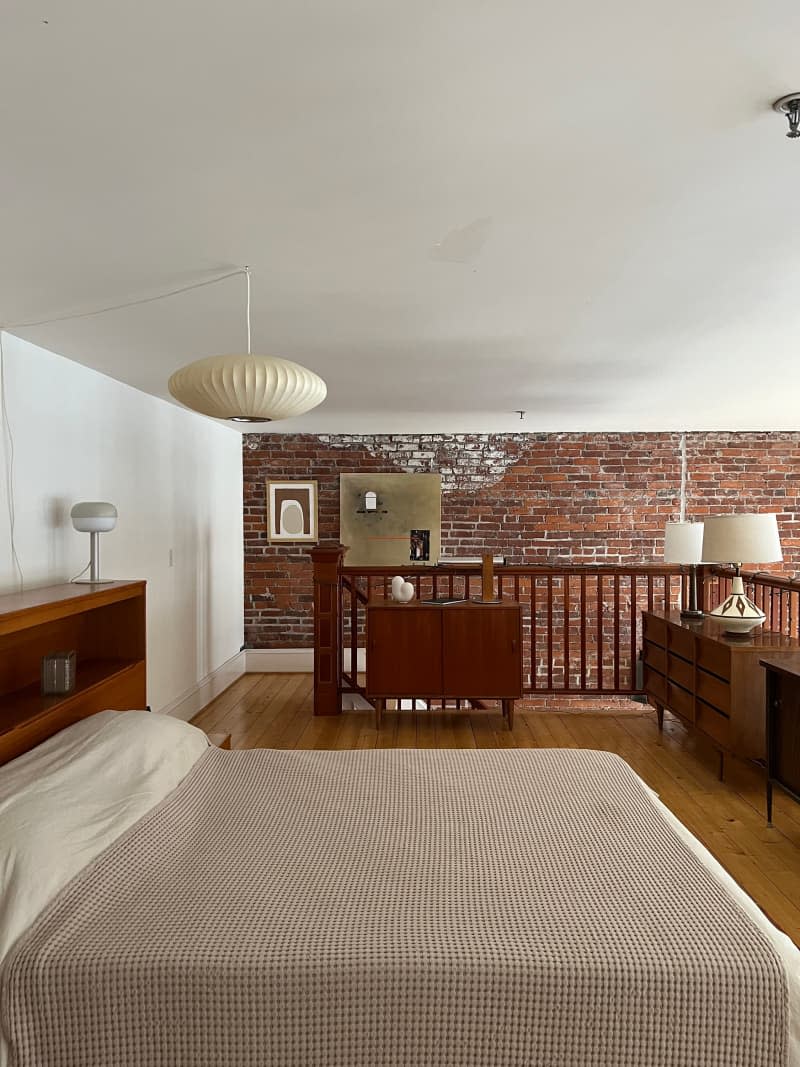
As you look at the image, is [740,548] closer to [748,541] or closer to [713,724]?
[748,541]

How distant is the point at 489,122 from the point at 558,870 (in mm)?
1748

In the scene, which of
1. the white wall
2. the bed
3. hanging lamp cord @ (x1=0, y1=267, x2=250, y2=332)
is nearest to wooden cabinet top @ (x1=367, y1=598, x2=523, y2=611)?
the white wall

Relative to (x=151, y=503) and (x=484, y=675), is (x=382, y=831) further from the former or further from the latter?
(x=151, y=503)

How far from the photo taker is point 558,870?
198 cm

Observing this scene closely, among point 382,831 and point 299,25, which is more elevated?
point 299,25

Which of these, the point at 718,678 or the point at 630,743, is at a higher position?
the point at 718,678

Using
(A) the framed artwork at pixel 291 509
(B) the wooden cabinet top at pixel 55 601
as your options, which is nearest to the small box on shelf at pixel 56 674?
(B) the wooden cabinet top at pixel 55 601

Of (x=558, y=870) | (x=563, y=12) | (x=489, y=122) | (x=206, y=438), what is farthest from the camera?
(x=206, y=438)

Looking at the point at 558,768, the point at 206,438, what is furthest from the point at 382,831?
the point at 206,438

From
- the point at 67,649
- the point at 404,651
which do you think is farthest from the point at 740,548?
the point at 67,649

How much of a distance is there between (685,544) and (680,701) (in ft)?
3.84

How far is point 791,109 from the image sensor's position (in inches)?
65.4

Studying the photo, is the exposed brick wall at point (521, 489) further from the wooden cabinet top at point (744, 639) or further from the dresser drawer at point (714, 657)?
the dresser drawer at point (714, 657)

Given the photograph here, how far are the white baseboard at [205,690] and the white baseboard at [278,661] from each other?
0.09 meters
